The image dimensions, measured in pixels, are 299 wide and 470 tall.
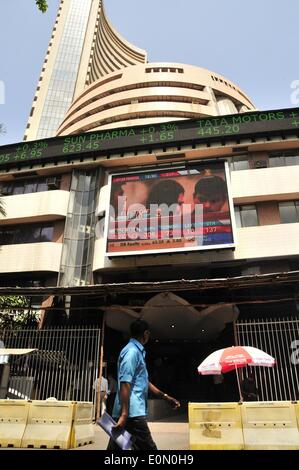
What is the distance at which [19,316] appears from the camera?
18.5 m


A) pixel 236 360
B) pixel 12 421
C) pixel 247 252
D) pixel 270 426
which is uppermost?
pixel 247 252

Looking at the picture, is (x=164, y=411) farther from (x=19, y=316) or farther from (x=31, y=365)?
(x=19, y=316)

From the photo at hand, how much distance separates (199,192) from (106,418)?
15830 millimetres

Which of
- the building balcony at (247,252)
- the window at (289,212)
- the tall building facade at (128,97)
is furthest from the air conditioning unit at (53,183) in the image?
the tall building facade at (128,97)

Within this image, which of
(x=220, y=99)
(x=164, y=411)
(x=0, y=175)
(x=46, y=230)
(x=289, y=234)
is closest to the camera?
(x=164, y=411)

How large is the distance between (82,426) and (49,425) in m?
0.84

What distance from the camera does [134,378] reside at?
4.01 m

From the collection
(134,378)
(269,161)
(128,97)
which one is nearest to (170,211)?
(269,161)

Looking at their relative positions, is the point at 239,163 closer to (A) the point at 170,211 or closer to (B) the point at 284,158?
(B) the point at 284,158

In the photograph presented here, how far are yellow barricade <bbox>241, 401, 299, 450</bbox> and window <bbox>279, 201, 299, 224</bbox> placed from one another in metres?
13.5

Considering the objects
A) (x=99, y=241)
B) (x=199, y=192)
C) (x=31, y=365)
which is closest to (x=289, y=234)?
(x=199, y=192)

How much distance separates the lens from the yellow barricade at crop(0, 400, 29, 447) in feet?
24.2

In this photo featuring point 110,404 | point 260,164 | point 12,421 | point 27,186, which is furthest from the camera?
point 27,186

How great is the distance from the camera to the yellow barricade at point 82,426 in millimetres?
7574
